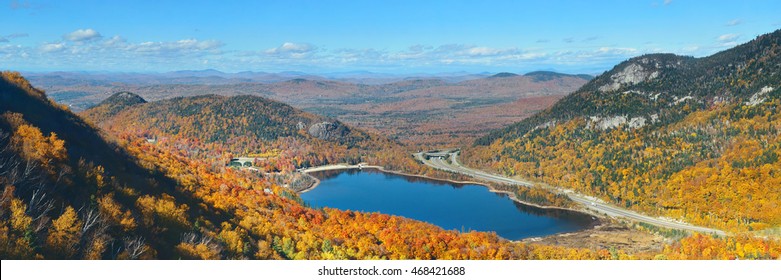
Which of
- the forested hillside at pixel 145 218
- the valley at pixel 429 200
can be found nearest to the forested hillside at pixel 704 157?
the valley at pixel 429 200

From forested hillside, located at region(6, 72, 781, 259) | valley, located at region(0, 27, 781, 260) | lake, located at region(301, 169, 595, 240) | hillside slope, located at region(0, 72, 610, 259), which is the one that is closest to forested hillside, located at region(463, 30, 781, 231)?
valley, located at region(0, 27, 781, 260)

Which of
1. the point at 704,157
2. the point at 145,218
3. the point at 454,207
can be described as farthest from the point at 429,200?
the point at 145,218

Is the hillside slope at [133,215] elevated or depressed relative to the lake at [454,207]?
elevated

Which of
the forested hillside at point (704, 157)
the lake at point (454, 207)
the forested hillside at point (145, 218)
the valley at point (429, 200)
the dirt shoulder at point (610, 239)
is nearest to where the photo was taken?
the forested hillside at point (145, 218)

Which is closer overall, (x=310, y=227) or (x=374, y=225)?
(x=310, y=227)

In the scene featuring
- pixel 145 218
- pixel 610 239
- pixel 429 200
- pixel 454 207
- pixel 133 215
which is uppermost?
pixel 133 215

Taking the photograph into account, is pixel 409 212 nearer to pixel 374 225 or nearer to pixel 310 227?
pixel 374 225

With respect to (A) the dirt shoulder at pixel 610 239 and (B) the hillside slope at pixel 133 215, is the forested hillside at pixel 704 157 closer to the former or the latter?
(A) the dirt shoulder at pixel 610 239

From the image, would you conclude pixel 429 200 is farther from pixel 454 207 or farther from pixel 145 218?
pixel 145 218

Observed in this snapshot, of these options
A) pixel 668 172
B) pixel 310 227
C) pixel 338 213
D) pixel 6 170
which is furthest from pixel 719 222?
pixel 6 170
